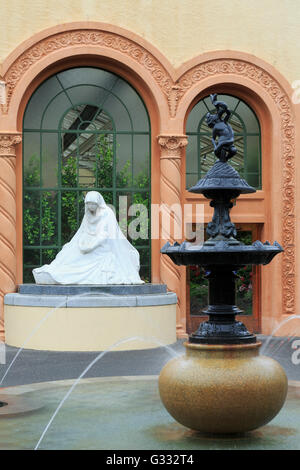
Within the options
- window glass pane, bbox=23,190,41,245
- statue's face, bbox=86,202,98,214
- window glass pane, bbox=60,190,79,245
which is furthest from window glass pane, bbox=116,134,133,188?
statue's face, bbox=86,202,98,214

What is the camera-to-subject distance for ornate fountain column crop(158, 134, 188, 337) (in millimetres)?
19406

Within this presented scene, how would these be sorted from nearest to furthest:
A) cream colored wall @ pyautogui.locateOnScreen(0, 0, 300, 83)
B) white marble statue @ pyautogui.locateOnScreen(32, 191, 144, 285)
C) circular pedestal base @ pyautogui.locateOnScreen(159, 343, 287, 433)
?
circular pedestal base @ pyautogui.locateOnScreen(159, 343, 287, 433), white marble statue @ pyautogui.locateOnScreen(32, 191, 144, 285), cream colored wall @ pyautogui.locateOnScreen(0, 0, 300, 83)

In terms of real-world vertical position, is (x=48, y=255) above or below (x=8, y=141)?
below

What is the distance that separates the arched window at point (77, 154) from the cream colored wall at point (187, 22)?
1.40m

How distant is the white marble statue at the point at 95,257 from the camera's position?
1677 centimetres

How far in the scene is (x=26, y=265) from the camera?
19.5 metres

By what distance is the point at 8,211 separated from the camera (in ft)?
61.8

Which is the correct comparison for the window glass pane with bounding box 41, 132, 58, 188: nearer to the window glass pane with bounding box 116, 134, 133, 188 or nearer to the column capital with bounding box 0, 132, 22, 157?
the column capital with bounding box 0, 132, 22, 157

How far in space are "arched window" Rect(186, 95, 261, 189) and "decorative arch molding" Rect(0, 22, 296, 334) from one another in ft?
2.56

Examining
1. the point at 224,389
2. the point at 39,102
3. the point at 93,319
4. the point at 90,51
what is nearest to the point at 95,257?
the point at 93,319

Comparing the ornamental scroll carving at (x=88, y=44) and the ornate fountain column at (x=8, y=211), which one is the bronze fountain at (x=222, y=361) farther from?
the ornamental scroll carving at (x=88, y=44)

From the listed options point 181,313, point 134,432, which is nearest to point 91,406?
point 134,432

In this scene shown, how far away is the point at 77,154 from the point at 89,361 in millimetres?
7100

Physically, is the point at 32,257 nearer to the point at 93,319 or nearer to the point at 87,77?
the point at 93,319
